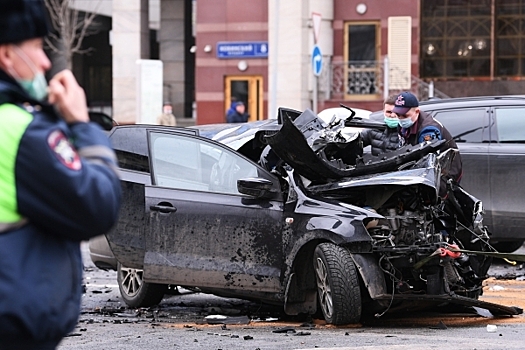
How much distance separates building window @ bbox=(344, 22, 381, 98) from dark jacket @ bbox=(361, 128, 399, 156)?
2065 cm

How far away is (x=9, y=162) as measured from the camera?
Result: 2.69 metres

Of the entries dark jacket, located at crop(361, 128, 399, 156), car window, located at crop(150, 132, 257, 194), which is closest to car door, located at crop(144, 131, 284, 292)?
car window, located at crop(150, 132, 257, 194)

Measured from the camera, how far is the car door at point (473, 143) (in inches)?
456

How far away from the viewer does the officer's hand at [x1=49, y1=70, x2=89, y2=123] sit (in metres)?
2.82

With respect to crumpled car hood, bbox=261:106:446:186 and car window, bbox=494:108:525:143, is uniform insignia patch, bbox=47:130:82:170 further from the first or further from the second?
car window, bbox=494:108:525:143

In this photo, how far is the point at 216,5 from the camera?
32094 millimetres


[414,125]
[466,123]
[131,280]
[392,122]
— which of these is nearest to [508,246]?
[466,123]

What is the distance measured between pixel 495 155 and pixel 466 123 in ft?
1.61

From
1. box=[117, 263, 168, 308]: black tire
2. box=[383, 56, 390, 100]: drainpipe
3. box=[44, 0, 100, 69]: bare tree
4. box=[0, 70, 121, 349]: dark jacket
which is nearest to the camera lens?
box=[0, 70, 121, 349]: dark jacket

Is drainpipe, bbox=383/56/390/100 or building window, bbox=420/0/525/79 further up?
building window, bbox=420/0/525/79

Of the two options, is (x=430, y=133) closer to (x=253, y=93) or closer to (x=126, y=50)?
(x=253, y=93)

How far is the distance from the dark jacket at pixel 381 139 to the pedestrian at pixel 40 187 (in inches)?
250

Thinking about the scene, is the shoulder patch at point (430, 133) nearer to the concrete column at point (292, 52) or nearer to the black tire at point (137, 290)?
the black tire at point (137, 290)

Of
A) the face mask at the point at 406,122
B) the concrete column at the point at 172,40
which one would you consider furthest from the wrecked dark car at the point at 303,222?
the concrete column at the point at 172,40
